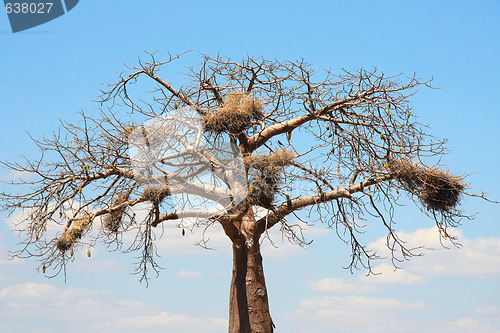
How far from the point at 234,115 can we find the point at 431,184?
3.57m

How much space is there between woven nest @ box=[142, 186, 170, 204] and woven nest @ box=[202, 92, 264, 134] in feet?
4.12

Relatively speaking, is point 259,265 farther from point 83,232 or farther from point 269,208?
point 83,232

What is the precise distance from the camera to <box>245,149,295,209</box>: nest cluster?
948 cm

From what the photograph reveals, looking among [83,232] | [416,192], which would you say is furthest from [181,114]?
[416,192]

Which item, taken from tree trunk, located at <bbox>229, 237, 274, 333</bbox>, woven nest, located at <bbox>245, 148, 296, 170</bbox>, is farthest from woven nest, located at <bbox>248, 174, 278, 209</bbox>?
tree trunk, located at <bbox>229, 237, 274, 333</bbox>

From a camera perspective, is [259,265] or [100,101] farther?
[100,101]

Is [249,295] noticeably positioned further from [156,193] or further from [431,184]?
[431,184]

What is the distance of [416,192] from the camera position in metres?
10.3

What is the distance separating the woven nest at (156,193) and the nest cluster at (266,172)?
147cm

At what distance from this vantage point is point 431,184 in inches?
400

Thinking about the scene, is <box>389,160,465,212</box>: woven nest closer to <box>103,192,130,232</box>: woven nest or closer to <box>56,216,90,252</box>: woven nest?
<box>103,192,130,232</box>: woven nest

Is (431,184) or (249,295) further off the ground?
(431,184)

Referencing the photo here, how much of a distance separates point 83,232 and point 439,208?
627 cm

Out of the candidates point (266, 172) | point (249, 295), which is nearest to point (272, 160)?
point (266, 172)
